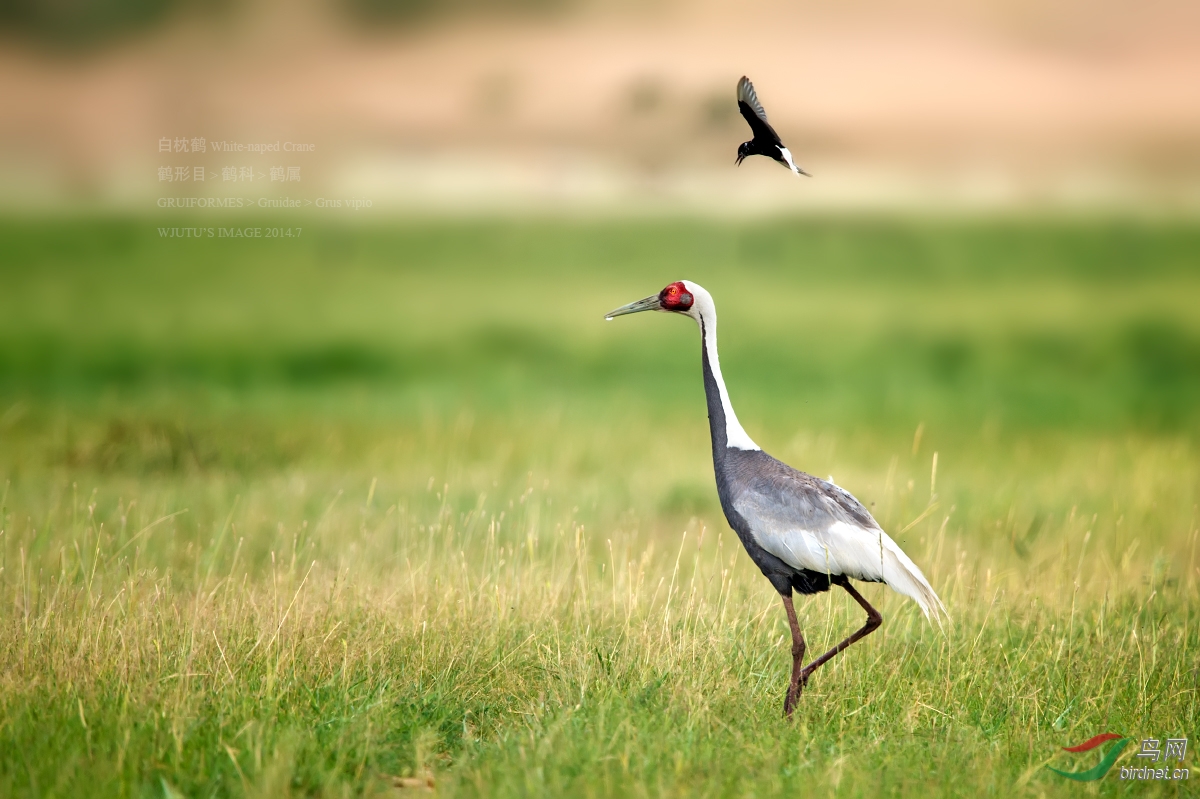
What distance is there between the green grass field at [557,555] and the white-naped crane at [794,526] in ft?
0.88

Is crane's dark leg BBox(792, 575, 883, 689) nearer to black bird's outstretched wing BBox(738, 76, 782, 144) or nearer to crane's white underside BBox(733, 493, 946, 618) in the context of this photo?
crane's white underside BBox(733, 493, 946, 618)

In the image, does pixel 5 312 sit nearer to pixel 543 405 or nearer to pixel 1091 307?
pixel 543 405

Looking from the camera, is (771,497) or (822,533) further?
(771,497)

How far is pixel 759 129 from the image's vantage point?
5402 millimetres

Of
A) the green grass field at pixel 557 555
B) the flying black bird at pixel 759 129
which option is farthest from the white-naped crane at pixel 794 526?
the flying black bird at pixel 759 129

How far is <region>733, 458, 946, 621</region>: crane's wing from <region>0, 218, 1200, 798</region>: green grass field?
0.54 m

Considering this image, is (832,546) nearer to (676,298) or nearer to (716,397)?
(716,397)

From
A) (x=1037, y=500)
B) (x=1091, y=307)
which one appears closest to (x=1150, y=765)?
(x=1037, y=500)

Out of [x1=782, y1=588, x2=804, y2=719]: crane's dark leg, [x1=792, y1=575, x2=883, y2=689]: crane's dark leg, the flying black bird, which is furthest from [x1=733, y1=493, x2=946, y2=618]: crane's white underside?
the flying black bird

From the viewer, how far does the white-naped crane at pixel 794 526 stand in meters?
5.23

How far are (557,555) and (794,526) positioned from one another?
14.0ft

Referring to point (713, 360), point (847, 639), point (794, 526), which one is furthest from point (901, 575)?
point (713, 360)

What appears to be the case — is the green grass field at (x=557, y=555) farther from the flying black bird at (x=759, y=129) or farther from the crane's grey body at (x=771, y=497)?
the flying black bird at (x=759, y=129)

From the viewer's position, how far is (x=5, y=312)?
31.9 meters
